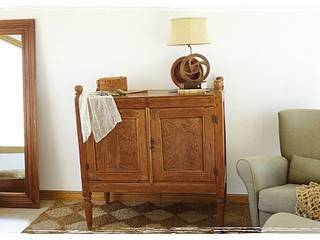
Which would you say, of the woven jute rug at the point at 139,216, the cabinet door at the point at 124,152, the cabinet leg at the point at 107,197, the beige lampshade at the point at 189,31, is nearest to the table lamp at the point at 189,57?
the beige lampshade at the point at 189,31

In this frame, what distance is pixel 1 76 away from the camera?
3.25 metres

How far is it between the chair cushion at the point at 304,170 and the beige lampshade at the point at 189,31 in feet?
3.10

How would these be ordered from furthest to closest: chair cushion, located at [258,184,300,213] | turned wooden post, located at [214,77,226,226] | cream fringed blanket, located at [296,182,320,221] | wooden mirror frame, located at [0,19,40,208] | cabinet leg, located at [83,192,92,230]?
wooden mirror frame, located at [0,19,40,208], cabinet leg, located at [83,192,92,230], turned wooden post, located at [214,77,226,226], chair cushion, located at [258,184,300,213], cream fringed blanket, located at [296,182,320,221]

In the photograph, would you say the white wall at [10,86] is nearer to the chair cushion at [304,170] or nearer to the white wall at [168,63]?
the white wall at [168,63]

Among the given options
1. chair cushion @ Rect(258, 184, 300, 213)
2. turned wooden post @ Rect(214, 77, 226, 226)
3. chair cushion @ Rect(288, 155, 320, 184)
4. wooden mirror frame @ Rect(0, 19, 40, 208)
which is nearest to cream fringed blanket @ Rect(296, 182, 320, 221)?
chair cushion @ Rect(258, 184, 300, 213)

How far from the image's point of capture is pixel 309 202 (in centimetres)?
215

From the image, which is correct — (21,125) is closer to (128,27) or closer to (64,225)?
(64,225)

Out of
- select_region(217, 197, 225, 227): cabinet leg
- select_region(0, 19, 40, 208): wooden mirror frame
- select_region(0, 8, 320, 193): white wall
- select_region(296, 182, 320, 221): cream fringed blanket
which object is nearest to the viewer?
select_region(296, 182, 320, 221): cream fringed blanket

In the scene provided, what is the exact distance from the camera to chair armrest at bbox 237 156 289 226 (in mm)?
2430

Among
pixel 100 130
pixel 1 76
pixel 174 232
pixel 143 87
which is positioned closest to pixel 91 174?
pixel 100 130

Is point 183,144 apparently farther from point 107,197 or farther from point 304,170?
point 107,197

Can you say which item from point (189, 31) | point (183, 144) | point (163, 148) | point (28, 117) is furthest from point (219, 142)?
point (28, 117)

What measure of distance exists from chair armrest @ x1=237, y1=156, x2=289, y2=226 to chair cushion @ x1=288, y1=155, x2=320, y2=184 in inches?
2.1

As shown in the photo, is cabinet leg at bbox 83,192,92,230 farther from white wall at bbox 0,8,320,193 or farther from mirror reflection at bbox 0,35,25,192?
mirror reflection at bbox 0,35,25,192
